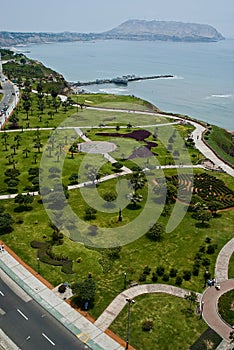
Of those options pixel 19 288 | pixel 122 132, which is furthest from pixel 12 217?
pixel 122 132

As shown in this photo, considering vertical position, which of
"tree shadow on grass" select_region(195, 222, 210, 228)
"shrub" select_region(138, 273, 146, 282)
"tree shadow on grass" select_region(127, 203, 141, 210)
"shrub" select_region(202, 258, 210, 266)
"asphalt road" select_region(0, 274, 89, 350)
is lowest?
"asphalt road" select_region(0, 274, 89, 350)

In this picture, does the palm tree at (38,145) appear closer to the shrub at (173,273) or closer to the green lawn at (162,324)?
the shrub at (173,273)

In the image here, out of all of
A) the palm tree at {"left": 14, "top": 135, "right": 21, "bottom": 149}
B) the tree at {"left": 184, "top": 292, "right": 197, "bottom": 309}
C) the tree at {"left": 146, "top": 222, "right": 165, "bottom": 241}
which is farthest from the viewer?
the palm tree at {"left": 14, "top": 135, "right": 21, "bottom": 149}

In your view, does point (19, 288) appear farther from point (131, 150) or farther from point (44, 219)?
point (131, 150)

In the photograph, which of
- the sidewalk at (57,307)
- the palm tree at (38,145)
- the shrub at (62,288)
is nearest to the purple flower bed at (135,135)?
the palm tree at (38,145)

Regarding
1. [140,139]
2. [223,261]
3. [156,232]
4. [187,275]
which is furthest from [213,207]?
[140,139]

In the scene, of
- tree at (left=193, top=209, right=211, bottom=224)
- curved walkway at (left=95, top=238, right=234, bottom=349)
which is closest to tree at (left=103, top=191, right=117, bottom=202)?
tree at (left=193, top=209, right=211, bottom=224)

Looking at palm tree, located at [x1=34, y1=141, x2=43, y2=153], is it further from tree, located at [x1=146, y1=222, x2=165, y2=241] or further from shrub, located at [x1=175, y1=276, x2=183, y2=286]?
shrub, located at [x1=175, y1=276, x2=183, y2=286]
